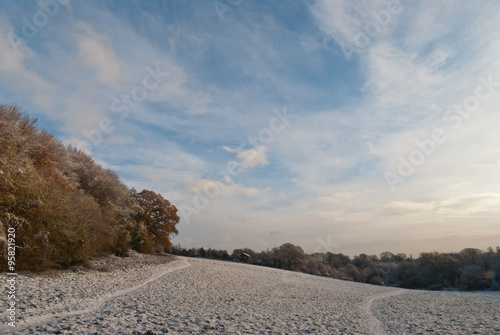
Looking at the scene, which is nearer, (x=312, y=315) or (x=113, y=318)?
(x=113, y=318)

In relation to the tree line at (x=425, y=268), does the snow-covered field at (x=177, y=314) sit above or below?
below

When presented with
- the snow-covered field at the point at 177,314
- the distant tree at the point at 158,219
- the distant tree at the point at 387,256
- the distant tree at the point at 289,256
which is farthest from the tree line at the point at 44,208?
the distant tree at the point at 387,256

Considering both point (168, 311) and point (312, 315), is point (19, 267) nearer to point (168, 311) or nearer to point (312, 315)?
point (168, 311)

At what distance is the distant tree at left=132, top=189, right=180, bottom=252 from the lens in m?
33.8

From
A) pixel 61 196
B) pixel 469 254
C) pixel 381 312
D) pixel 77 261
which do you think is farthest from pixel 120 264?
pixel 469 254

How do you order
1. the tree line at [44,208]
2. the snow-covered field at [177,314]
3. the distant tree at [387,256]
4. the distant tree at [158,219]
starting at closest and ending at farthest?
the snow-covered field at [177,314], the tree line at [44,208], the distant tree at [158,219], the distant tree at [387,256]

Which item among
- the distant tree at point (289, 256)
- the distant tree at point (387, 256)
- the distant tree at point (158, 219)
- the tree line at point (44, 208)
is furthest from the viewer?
the distant tree at point (387, 256)

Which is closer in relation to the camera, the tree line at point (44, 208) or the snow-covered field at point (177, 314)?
the snow-covered field at point (177, 314)

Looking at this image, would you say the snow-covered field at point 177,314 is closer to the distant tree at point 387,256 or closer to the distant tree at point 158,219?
the distant tree at point 158,219

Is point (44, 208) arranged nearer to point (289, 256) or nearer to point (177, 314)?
point (177, 314)

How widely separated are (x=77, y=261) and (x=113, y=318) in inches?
458

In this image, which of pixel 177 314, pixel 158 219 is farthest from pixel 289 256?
pixel 177 314

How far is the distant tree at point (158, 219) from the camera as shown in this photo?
33844mm

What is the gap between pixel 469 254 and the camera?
5656cm
